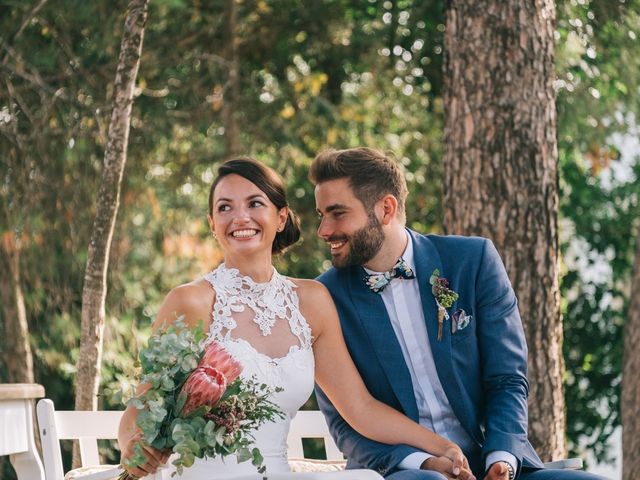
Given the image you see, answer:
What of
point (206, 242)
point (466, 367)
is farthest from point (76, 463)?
point (206, 242)

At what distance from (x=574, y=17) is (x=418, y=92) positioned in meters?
2.26

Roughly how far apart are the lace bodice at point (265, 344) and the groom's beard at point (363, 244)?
0.26 metres

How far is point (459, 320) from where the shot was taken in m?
3.93

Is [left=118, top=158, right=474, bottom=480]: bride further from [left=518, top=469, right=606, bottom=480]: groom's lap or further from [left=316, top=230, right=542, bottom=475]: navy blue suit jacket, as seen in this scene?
[left=518, top=469, right=606, bottom=480]: groom's lap

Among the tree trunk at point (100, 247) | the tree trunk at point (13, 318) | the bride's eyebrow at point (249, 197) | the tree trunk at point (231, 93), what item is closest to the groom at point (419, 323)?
the bride's eyebrow at point (249, 197)

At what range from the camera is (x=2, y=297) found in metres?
7.59

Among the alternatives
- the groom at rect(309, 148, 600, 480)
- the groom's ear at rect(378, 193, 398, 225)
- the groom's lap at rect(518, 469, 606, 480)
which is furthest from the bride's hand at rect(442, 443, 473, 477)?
the groom's ear at rect(378, 193, 398, 225)

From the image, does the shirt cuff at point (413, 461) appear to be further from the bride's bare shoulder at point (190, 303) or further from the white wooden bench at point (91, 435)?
the bride's bare shoulder at point (190, 303)

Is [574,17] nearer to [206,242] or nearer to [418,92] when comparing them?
[418,92]

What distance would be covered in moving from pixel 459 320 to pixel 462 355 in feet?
0.41

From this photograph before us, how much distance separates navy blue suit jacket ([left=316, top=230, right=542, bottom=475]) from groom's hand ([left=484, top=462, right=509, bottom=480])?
0.29 feet

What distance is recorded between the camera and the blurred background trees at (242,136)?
769 cm

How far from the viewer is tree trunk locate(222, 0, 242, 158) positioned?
28.6 ft

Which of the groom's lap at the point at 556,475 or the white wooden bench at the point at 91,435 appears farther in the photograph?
the white wooden bench at the point at 91,435
